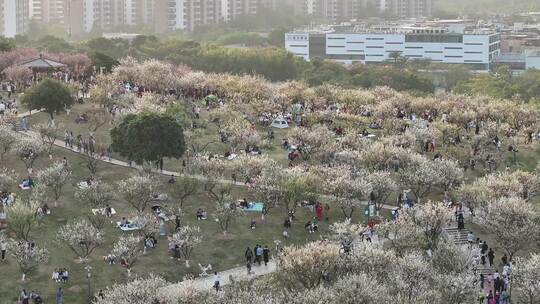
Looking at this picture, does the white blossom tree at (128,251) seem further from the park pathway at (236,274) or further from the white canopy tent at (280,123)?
the white canopy tent at (280,123)

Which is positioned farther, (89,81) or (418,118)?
(89,81)

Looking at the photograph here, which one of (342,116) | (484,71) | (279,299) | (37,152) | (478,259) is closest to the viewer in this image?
(279,299)

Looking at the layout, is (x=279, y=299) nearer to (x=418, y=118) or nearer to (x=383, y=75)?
(x=418, y=118)

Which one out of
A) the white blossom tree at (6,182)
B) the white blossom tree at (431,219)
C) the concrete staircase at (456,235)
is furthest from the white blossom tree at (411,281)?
the white blossom tree at (6,182)

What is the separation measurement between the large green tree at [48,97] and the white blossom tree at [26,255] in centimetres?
2953

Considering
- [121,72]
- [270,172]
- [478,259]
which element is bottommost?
[478,259]

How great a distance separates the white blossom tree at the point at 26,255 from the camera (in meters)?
42.8

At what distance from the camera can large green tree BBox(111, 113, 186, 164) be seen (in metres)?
59.8

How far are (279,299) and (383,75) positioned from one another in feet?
310

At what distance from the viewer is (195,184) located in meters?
54.8

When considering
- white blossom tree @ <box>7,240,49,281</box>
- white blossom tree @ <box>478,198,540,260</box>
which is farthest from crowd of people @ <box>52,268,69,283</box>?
white blossom tree @ <box>478,198,540,260</box>

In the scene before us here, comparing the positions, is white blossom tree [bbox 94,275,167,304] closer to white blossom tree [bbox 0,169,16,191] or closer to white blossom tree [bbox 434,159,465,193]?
white blossom tree [bbox 0,169,16,191]

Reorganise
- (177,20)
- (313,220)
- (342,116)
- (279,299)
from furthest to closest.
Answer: (177,20) → (342,116) → (313,220) → (279,299)

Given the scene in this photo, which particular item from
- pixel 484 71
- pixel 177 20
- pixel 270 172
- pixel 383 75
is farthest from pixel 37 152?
pixel 177 20
